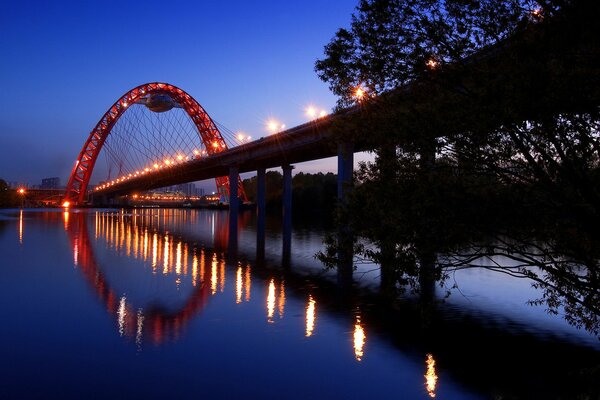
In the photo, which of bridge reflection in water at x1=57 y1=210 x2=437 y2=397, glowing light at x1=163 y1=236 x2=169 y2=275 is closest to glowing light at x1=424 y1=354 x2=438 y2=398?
bridge reflection in water at x1=57 y1=210 x2=437 y2=397

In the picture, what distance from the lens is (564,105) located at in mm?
8305

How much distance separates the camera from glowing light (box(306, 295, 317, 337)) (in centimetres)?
1376

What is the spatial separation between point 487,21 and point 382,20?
2089 mm

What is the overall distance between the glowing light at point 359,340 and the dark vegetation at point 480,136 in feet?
7.41

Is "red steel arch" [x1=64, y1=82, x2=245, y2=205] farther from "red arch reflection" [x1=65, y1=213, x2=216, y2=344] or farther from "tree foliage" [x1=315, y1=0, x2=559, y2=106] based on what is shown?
"tree foliage" [x1=315, y1=0, x2=559, y2=106]

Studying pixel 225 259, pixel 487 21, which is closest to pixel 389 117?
pixel 487 21

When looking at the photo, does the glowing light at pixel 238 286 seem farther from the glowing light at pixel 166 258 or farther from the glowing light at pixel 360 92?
the glowing light at pixel 360 92

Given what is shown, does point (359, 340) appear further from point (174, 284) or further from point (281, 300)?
point (174, 284)

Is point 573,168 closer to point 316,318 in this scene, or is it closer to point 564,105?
point 564,105

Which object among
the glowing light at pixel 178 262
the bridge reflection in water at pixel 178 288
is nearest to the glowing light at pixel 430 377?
the bridge reflection in water at pixel 178 288

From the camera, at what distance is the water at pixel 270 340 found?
980 centimetres

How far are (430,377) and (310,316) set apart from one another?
5.38m

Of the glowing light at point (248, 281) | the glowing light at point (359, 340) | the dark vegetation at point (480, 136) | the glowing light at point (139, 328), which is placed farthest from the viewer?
the glowing light at point (248, 281)

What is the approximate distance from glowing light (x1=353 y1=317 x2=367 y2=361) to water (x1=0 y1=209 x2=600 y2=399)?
0.05m
